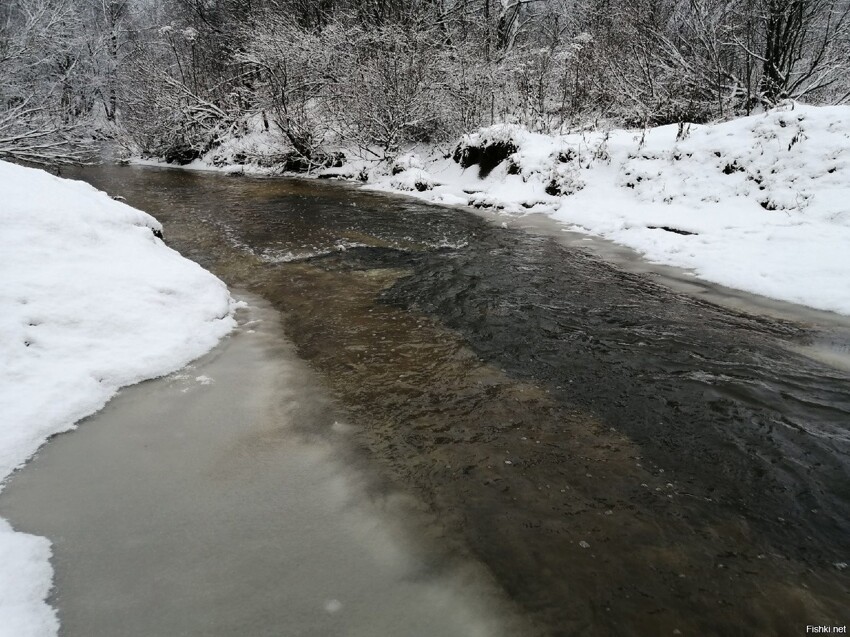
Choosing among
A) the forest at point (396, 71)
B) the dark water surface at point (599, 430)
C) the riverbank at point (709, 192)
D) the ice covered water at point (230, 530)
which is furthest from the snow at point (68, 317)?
the forest at point (396, 71)

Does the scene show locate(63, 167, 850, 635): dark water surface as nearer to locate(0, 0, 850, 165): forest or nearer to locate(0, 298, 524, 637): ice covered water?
locate(0, 298, 524, 637): ice covered water

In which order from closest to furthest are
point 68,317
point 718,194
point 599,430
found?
point 599,430, point 68,317, point 718,194

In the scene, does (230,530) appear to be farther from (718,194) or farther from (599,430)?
(718,194)

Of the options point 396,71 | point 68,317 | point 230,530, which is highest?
point 396,71

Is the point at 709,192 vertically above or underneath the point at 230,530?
above

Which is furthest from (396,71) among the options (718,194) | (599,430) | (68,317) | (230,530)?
(230,530)

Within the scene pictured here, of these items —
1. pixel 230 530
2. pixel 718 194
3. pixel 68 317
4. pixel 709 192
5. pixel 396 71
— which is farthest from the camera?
pixel 396 71

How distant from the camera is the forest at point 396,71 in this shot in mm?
13062

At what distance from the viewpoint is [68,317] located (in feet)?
14.3

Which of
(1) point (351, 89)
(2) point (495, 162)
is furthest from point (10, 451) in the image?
(1) point (351, 89)

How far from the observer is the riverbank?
726cm

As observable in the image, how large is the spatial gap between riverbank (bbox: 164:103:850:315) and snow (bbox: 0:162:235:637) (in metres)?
7.41

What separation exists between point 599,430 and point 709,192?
850 cm

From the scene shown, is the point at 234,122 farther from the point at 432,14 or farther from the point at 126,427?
the point at 126,427
